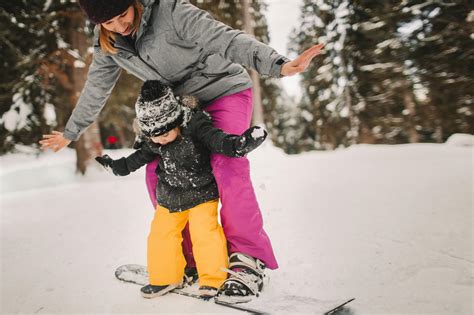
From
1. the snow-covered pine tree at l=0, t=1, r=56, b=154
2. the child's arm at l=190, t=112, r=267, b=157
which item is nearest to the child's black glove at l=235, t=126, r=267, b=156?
the child's arm at l=190, t=112, r=267, b=157

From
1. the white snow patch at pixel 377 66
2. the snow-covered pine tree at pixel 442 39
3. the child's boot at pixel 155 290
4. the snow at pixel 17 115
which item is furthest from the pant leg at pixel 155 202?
the white snow patch at pixel 377 66

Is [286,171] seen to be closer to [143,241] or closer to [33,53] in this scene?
[143,241]

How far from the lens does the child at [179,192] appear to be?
198 centimetres

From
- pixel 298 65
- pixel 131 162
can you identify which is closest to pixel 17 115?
pixel 131 162

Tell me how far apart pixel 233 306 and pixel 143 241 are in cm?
150

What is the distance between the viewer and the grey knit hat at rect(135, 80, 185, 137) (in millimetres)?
1960

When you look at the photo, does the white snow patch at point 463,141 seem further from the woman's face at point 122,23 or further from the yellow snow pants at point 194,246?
the woman's face at point 122,23

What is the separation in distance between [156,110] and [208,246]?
2.65ft

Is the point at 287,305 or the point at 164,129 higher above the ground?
the point at 164,129

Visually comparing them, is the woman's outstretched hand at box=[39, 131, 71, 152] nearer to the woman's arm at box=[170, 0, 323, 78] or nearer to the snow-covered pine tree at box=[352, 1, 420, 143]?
the woman's arm at box=[170, 0, 323, 78]

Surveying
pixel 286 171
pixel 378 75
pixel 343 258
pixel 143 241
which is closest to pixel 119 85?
pixel 286 171

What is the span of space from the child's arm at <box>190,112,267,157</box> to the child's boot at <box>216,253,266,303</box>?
62cm

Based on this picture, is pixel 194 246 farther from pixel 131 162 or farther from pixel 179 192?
pixel 131 162

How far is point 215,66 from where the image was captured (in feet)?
7.04
